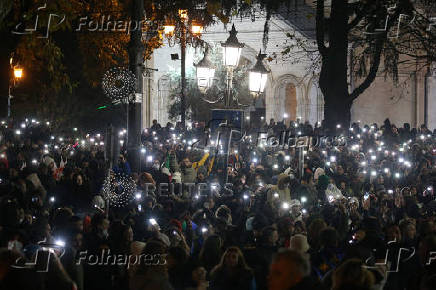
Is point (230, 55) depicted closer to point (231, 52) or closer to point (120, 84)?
point (231, 52)

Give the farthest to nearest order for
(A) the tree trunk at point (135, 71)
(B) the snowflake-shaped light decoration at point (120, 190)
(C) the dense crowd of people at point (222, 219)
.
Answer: (A) the tree trunk at point (135, 71) → (B) the snowflake-shaped light decoration at point (120, 190) → (C) the dense crowd of people at point (222, 219)

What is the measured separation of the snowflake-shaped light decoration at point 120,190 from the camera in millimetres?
11703

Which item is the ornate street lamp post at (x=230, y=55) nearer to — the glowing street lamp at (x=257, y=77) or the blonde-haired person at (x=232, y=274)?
the glowing street lamp at (x=257, y=77)

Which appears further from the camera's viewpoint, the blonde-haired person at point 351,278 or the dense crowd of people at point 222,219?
the dense crowd of people at point 222,219

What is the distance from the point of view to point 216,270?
6.61 meters

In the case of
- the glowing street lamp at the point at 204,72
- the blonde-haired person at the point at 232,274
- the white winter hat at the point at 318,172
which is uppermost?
the glowing street lamp at the point at 204,72

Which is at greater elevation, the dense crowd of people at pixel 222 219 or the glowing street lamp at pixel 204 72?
the glowing street lamp at pixel 204 72

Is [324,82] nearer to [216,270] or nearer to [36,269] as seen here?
[216,270]

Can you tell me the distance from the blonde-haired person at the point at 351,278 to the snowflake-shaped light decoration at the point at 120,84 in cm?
782

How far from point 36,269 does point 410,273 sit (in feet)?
14.1

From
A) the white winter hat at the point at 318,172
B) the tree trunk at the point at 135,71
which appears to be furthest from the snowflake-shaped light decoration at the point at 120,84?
the white winter hat at the point at 318,172

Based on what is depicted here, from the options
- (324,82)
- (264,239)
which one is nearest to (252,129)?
(324,82)

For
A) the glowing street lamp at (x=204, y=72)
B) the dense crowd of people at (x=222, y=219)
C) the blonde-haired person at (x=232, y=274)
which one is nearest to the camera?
the dense crowd of people at (x=222, y=219)

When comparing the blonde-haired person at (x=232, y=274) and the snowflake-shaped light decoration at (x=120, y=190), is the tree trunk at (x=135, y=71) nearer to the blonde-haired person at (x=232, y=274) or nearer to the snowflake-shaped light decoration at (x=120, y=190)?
the snowflake-shaped light decoration at (x=120, y=190)
